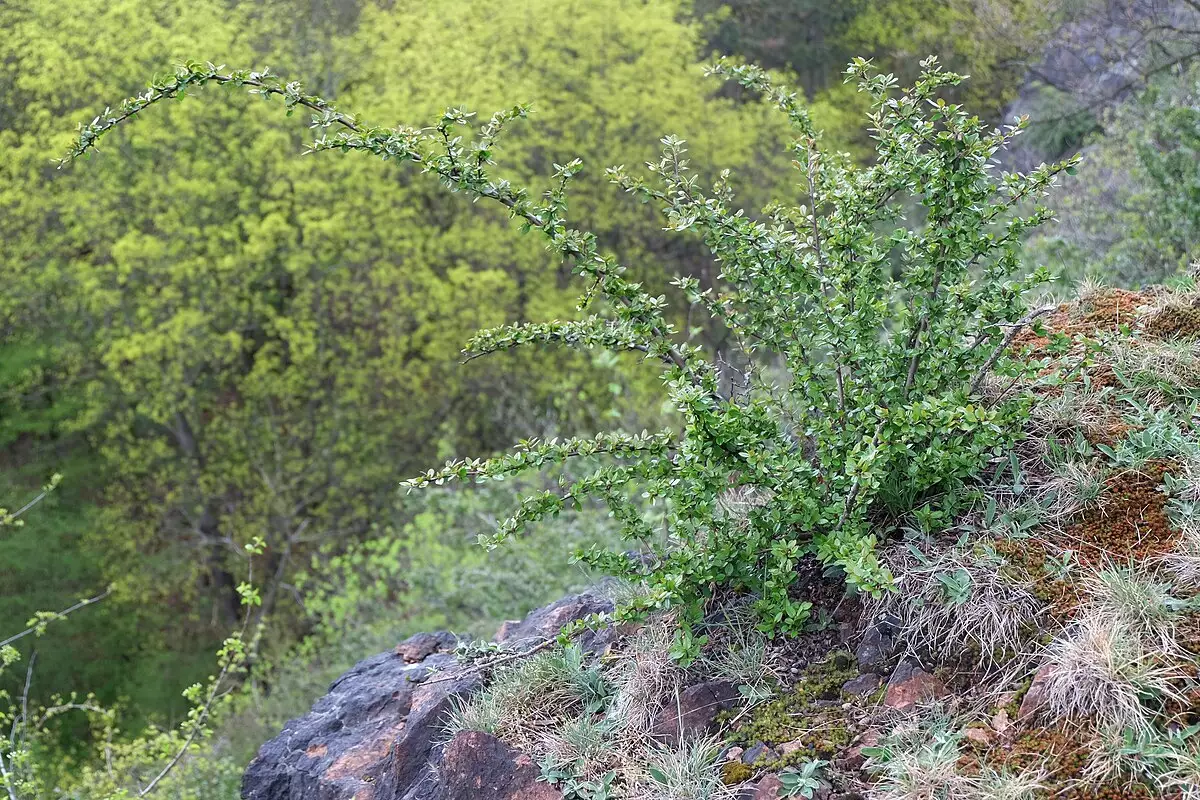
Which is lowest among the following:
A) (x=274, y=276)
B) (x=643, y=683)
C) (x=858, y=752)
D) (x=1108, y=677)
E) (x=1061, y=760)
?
(x=274, y=276)

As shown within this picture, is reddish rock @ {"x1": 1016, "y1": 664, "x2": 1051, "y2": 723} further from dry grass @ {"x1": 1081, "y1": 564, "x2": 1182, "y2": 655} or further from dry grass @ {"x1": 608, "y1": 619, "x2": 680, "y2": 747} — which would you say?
dry grass @ {"x1": 608, "y1": 619, "x2": 680, "y2": 747}

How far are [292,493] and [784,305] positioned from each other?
12.4 metres

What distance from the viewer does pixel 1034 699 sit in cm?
241

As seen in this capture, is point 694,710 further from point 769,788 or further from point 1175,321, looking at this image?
point 1175,321

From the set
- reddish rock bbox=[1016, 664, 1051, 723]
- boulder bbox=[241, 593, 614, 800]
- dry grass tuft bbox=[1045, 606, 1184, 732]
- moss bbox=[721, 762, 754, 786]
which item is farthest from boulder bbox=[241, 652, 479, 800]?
dry grass tuft bbox=[1045, 606, 1184, 732]

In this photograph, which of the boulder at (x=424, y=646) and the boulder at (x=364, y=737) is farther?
the boulder at (x=424, y=646)

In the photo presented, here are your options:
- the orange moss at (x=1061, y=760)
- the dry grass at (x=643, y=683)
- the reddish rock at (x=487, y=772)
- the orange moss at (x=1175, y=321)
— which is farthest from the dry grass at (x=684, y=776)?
the orange moss at (x=1175, y=321)

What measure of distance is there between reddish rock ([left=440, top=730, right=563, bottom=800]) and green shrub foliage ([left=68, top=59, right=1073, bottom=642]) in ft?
1.90

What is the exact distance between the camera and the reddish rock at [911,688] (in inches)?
101

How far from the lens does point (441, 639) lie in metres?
3.88

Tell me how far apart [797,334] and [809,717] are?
1.18m

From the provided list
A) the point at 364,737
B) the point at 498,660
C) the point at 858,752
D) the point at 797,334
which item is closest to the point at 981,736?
the point at 858,752

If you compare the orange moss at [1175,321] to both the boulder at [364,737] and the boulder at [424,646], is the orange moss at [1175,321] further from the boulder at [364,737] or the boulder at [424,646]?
the boulder at [424,646]

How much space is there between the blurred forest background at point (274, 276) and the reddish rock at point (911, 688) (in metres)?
8.55
